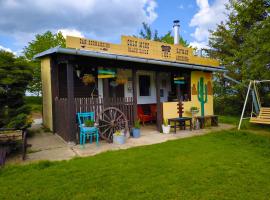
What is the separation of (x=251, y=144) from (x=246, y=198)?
342cm

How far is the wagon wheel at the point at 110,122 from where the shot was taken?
20.4ft

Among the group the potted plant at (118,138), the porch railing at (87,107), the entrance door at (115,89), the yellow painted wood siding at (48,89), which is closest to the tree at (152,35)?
the entrance door at (115,89)

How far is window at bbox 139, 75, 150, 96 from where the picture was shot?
991 centimetres

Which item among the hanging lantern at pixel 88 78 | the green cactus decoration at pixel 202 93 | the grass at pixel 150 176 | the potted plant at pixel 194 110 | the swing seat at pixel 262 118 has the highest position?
the hanging lantern at pixel 88 78

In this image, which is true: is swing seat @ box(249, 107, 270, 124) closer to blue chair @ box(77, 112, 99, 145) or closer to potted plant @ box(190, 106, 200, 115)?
potted plant @ box(190, 106, 200, 115)

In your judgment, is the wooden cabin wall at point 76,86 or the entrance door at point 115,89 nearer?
the wooden cabin wall at point 76,86

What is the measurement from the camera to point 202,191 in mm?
2912

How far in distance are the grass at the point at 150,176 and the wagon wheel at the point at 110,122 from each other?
52.0 inches

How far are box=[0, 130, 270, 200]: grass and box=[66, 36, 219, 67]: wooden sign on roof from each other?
3.29 m

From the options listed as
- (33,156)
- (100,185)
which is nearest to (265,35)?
(100,185)

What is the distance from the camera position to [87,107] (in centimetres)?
611

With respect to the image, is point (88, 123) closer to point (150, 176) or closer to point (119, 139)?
point (119, 139)

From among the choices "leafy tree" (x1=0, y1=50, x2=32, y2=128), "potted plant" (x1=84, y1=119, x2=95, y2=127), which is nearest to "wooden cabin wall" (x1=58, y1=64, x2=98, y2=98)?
"leafy tree" (x1=0, y1=50, x2=32, y2=128)

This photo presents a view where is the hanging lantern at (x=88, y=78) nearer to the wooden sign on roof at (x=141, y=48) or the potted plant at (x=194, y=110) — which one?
the wooden sign on roof at (x=141, y=48)
